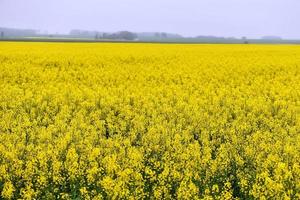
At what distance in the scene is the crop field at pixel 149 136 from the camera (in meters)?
7.36

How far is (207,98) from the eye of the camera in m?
15.0

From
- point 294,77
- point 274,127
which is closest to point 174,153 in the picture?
point 274,127

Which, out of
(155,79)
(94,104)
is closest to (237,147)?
(94,104)

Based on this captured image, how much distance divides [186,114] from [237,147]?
3.09m

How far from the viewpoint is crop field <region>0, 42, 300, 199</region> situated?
736cm

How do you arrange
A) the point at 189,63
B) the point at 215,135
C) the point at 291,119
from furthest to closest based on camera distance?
the point at 189,63
the point at 291,119
the point at 215,135

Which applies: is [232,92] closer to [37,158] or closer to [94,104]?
[94,104]

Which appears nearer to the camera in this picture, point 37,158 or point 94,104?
point 37,158

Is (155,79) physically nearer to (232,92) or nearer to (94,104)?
(232,92)

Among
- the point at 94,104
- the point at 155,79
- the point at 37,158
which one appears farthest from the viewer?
the point at 155,79

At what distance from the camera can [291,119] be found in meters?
12.2

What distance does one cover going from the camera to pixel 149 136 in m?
9.84

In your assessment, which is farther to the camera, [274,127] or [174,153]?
[274,127]

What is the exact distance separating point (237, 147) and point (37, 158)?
391 centimetres
